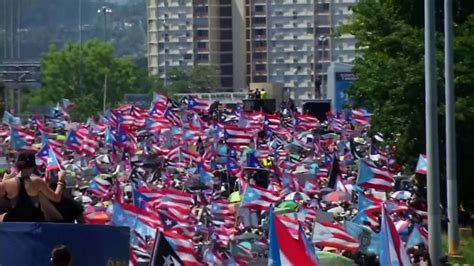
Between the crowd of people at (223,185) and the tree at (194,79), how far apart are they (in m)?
91.8

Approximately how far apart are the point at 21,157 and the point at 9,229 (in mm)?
789

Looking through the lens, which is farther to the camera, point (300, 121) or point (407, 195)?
point (300, 121)

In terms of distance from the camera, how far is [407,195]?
107 feet

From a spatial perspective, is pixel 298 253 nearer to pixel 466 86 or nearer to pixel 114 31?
pixel 466 86

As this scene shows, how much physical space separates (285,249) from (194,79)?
15904cm

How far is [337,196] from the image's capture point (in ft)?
111

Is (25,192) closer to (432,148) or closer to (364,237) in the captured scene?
(364,237)

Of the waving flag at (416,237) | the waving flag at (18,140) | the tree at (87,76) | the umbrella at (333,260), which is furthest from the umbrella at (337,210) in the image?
the tree at (87,76)

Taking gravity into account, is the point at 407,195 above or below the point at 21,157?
below

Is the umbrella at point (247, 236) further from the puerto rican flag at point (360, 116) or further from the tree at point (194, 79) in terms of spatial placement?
the tree at point (194, 79)

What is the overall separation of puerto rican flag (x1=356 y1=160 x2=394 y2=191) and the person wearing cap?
20868mm

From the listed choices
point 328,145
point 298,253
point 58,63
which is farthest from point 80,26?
point 298,253

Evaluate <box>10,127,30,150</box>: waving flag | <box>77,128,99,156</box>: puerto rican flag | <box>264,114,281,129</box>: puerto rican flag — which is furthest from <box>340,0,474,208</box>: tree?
<box>264,114,281,129</box>: puerto rican flag

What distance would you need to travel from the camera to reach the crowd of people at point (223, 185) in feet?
56.3
